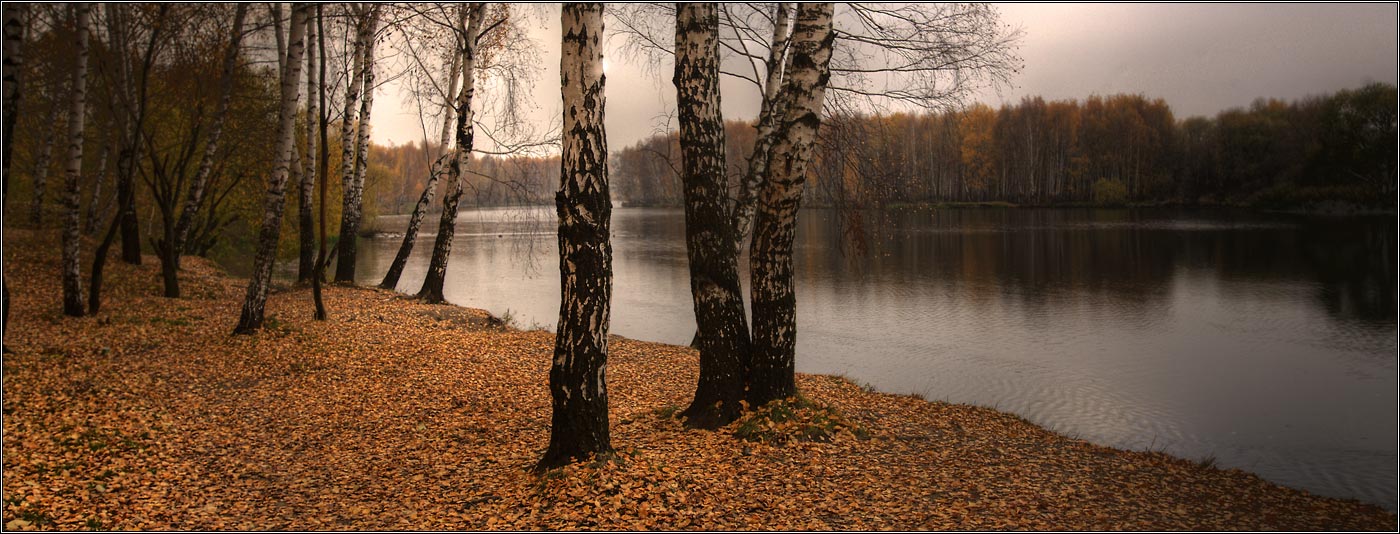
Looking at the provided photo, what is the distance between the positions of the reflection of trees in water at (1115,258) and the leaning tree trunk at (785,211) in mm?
4291

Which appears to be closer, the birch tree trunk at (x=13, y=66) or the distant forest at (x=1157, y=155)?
the birch tree trunk at (x=13, y=66)

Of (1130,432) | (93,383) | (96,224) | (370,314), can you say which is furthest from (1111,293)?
(96,224)

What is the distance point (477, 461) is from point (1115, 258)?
88.8 feet

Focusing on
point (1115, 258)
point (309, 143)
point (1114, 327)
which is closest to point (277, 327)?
point (309, 143)

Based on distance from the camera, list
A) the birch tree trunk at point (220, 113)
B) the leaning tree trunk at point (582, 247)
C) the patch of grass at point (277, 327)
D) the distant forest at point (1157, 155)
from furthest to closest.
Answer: the distant forest at point (1157, 155), the birch tree trunk at point (220, 113), the patch of grass at point (277, 327), the leaning tree trunk at point (582, 247)

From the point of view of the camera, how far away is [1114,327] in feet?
52.6

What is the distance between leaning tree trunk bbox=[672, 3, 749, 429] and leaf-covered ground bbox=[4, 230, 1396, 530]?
0.55 metres

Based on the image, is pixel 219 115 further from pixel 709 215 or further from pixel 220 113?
pixel 709 215

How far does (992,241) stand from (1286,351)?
2209cm

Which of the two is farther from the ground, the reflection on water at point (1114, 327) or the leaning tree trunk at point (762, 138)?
the leaning tree trunk at point (762, 138)

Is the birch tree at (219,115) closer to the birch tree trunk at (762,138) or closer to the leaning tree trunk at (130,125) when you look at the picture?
the leaning tree trunk at (130,125)

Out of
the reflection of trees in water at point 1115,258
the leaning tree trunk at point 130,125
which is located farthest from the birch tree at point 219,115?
the reflection of trees in water at point 1115,258

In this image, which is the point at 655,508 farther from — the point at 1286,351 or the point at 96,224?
the point at 96,224

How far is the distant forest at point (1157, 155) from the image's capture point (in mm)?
51250
